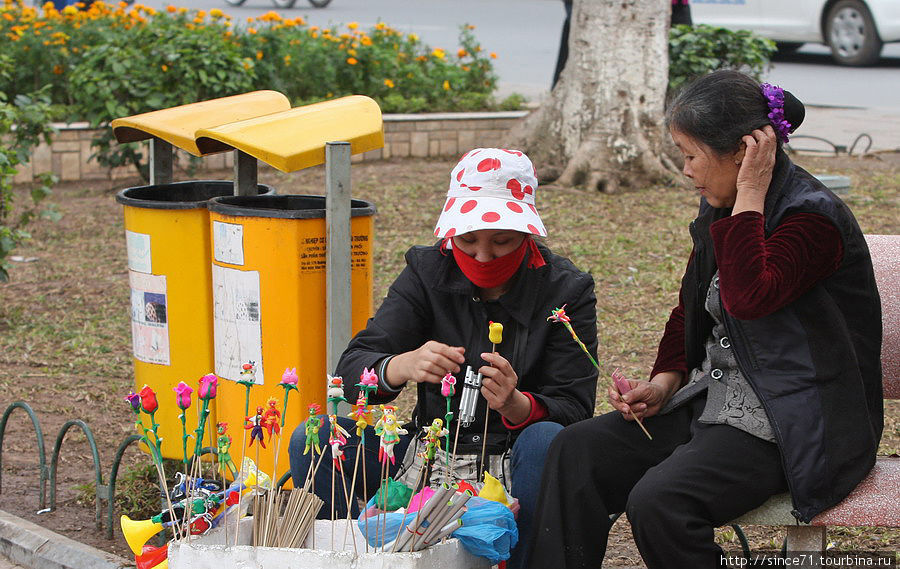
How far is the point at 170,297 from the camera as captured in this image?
3.57 meters

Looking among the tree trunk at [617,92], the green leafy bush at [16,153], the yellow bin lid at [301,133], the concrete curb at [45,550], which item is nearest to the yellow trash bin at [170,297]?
the yellow bin lid at [301,133]

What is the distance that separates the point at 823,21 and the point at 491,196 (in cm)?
1348

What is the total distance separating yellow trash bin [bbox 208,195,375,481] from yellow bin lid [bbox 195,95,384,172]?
171 mm

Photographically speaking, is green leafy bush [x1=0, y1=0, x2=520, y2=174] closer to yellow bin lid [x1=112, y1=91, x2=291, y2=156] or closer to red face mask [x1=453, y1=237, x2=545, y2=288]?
yellow bin lid [x1=112, y1=91, x2=291, y2=156]

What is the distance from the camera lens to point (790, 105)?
8.29 ft

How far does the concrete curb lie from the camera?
→ 3178 mm

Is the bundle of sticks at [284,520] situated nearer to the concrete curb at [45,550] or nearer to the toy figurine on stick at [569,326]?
the toy figurine on stick at [569,326]

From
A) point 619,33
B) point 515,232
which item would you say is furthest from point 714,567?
point 619,33

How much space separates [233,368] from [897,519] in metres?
1.84

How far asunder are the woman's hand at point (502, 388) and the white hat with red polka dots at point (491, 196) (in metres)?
0.31

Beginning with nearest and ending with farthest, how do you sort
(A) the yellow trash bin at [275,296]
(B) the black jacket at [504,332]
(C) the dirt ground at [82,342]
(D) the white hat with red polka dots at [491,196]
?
(D) the white hat with red polka dots at [491,196]
(B) the black jacket at [504,332]
(A) the yellow trash bin at [275,296]
(C) the dirt ground at [82,342]

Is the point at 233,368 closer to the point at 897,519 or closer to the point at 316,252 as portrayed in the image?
the point at 316,252

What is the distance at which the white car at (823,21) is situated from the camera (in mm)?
14352

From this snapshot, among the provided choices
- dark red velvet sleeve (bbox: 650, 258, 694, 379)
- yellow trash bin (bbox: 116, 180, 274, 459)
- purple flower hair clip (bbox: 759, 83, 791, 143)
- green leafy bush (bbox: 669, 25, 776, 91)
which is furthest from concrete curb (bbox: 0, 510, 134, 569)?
green leafy bush (bbox: 669, 25, 776, 91)
